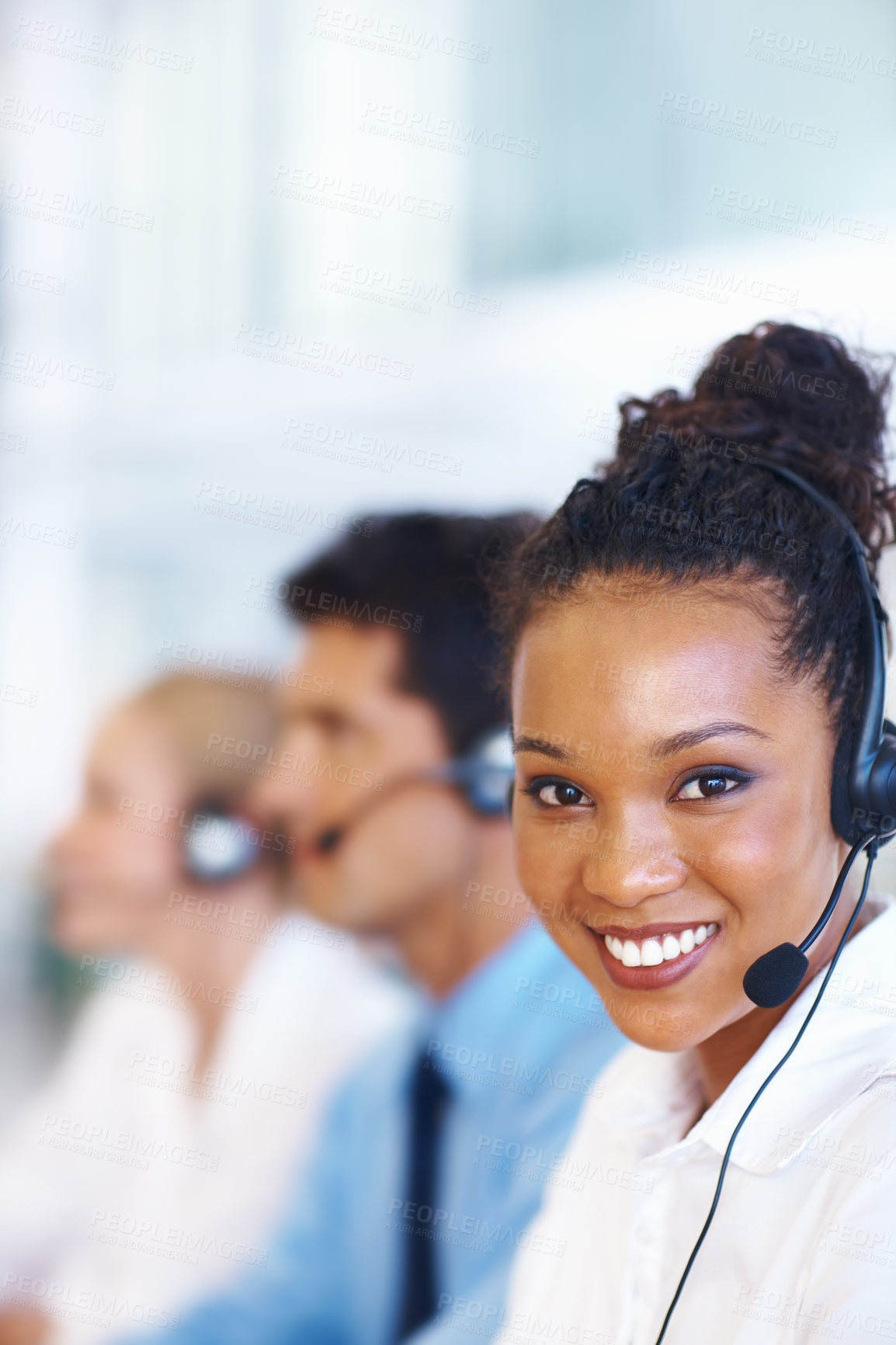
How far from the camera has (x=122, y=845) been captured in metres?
1.39

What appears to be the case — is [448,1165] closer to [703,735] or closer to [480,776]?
[480,776]

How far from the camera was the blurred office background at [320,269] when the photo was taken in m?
1.15

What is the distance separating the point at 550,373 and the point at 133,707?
65 cm

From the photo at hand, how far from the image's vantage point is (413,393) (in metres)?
1.32

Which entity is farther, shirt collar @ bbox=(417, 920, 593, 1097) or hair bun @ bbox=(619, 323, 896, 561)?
shirt collar @ bbox=(417, 920, 593, 1097)

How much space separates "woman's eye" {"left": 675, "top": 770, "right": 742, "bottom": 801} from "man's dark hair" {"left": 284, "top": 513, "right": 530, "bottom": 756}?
15.5 inches

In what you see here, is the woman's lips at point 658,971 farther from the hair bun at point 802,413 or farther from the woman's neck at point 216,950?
the woman's neck at point 216,950

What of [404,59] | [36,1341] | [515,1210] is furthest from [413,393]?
[36,1341]

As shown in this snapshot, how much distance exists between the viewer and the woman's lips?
845mm

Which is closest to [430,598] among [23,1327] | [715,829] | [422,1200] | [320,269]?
[320,269]

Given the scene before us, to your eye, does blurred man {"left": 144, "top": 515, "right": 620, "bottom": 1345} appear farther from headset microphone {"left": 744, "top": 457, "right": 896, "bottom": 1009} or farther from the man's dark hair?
headset microphone {"left": 744, "top": 457, "right": 896, "bottom": 1009}

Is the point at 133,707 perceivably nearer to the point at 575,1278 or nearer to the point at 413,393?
the point at 413,393

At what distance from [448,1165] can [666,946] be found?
1.65ft

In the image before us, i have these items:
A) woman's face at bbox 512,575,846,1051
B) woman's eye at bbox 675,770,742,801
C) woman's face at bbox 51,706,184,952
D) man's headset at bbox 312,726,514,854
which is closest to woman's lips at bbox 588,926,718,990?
woman's face at bbox 512,575,846,1051
